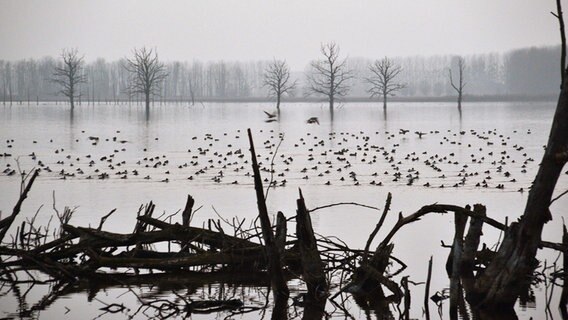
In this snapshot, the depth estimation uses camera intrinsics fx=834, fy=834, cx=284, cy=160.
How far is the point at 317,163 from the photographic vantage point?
1106 inches

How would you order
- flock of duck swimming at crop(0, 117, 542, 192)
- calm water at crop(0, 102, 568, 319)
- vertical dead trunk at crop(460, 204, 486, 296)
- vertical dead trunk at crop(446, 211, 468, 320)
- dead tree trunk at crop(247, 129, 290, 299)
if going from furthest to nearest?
1. flock of duck swimming at crop(0, 117, 542, 192)
2. calm water at crop(0, 102, 568, 319)
3. vertical dead trunk at crop(460, 204, 486, 296)
4. vertical dead trunk at crop(446, 211, 468, 320)
5. dead tree trunk at crop(247, 129, 290, 299)

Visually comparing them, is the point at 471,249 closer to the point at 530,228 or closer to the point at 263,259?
the point at 530,228

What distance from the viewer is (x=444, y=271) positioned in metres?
11.0

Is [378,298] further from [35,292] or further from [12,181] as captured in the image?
[12,181]

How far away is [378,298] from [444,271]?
1734 millimetres

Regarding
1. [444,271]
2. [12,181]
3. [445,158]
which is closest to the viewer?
[444,271]

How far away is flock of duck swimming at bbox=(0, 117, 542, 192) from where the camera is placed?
75.2 ft

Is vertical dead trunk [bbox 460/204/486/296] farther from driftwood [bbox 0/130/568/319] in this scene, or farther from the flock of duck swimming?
the flock of duck swimming

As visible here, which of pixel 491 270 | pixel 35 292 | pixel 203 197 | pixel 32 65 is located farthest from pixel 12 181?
pixel 32 65

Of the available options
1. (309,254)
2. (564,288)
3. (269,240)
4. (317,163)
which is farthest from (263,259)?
(317,163)

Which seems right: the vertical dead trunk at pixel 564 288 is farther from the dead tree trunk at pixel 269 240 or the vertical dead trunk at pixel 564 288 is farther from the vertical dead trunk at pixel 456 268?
the dead tree trunk at pixel 269 240

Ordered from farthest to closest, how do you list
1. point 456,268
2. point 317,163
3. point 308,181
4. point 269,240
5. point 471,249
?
1. point 317,163
2. point 308,181
3. point 471,249
4. point 456,268
5. point 269,240

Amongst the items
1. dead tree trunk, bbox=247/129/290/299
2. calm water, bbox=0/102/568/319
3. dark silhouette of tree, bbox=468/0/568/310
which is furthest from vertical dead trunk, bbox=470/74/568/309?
dead tree trunk, bbox=247/129/290/299

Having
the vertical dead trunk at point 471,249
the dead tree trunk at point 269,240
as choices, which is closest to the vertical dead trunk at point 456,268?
the vertical dead trunk at point 471,249
